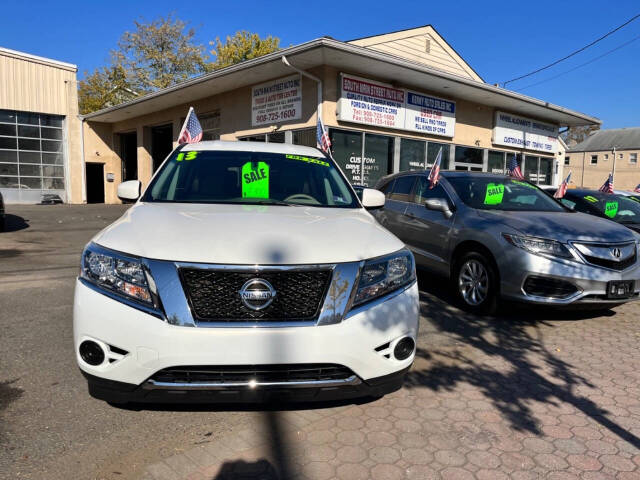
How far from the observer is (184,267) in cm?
218

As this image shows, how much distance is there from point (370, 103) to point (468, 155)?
5.89 metres

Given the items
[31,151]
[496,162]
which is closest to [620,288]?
[496,162]

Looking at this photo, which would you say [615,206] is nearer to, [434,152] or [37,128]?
[434,152]

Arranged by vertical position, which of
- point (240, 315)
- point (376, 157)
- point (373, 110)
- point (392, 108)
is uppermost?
point (392, 108)

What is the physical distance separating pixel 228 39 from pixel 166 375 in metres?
41.7

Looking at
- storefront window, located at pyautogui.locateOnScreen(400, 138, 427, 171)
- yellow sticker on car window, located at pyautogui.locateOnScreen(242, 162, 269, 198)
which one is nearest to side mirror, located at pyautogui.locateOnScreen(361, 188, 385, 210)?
yellow sticker on car window, located at pyautogui.locateOnScreen(242, 162, 269, 198)

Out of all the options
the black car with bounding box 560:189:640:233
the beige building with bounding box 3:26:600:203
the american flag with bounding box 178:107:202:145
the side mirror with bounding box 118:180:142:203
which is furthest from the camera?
the beige building with bounding box 3:26:600:203

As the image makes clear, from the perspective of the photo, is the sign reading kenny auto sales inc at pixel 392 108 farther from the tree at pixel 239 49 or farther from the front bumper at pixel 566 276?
the tree at pixel 239 49

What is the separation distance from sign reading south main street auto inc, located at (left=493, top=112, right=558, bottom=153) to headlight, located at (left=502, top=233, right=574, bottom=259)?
49.2 ft

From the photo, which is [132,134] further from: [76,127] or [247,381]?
[247,381]

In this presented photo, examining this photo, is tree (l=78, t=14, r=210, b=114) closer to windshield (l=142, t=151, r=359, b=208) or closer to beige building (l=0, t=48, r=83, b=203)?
beige building (l=0, t=48, r=83, b=203)

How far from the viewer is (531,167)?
20.5 meters

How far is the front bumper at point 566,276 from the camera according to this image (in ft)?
14.4

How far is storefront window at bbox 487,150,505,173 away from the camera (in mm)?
18612
